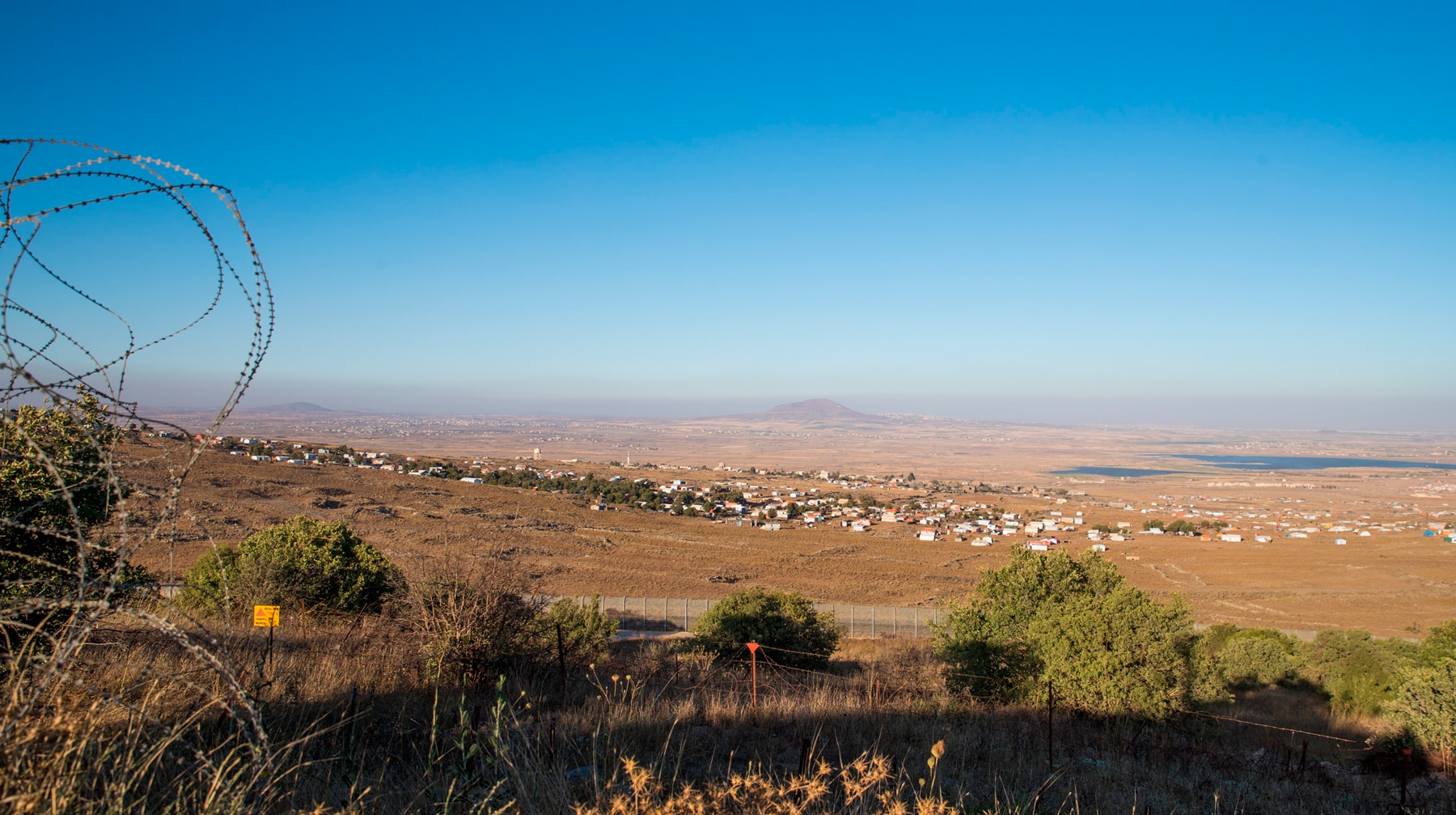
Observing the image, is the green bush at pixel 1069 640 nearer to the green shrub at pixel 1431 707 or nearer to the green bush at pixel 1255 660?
the green shrub at pixel 1431 707

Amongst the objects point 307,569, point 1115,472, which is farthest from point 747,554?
point 1115,472

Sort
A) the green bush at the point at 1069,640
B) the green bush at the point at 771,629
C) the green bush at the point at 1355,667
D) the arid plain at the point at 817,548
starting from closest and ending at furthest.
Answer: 1. the green bush at the point at 1069,640
2. the green bush at the point at 771,629
3. the green bush at the point at 1355,667
4. the arid plain at the point at 817,548

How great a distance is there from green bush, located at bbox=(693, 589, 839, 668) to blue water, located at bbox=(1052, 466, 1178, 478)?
142808 mm

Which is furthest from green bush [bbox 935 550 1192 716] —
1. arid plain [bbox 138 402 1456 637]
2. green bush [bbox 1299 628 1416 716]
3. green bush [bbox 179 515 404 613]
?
green bush [bbox 179 515 404 613]

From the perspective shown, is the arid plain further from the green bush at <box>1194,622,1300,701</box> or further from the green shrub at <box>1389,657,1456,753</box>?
the green shrub at <box>1389,657,1456,753</box>

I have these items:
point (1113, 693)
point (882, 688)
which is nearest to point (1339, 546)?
point (1113, 693)

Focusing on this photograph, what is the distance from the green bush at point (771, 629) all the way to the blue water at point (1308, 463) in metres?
187

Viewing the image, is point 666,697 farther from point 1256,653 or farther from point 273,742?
point 1256,653

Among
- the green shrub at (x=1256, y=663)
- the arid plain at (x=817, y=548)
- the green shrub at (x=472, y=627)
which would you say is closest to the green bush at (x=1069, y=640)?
the green shrub at (x=1256, y=663)

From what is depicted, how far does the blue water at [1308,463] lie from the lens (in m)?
166

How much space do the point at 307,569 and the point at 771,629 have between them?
1023 centimetres

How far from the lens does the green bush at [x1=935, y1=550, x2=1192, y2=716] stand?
12.1 m

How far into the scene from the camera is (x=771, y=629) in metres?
16.1

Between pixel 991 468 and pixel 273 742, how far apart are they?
161 m
